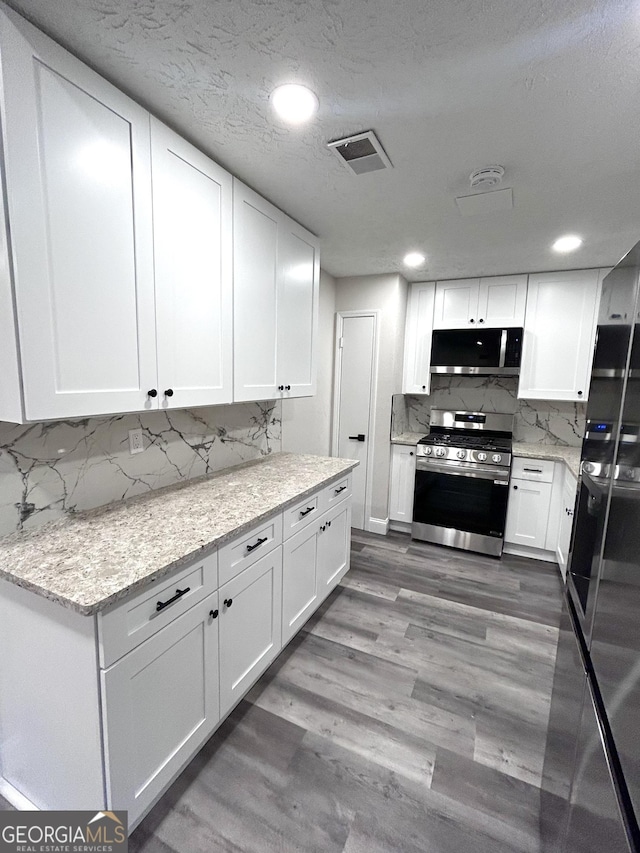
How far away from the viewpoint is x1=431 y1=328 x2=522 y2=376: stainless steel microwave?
10.5ft

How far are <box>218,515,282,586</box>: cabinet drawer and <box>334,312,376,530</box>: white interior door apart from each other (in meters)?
1.99

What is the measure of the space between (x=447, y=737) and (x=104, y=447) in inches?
77.6

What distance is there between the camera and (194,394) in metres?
1.68

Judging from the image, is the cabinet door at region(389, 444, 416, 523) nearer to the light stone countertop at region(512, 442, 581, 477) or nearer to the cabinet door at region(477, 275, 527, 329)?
the light stone countertop at region(512, 442, 581, 477)

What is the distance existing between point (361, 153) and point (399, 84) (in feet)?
1.23

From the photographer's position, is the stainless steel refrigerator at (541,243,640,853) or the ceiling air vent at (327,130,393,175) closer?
the stainless steel refrigerator at (541,243,640,853)

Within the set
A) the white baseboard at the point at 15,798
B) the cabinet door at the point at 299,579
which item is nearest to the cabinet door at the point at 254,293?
the cabinet door at the point at 299,579

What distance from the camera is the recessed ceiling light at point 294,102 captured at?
126 cm

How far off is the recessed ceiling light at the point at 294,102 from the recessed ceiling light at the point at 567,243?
195cm

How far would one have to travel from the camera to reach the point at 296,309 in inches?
94.8

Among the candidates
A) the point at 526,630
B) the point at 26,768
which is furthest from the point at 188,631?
the point at 526,630

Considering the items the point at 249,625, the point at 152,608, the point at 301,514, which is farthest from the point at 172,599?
the point at 301,514

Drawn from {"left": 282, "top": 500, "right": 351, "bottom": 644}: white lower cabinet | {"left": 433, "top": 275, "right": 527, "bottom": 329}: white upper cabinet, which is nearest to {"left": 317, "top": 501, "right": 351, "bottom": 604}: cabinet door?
{"left": 282, "top": 500, "right": 351, "bottom": 644}: white lower cabinet

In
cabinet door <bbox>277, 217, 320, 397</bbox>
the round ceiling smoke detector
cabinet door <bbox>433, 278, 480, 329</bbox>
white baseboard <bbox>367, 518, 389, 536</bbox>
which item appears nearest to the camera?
the round ceiling smoke detector
